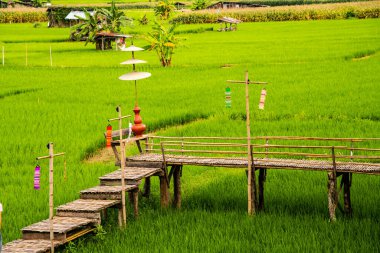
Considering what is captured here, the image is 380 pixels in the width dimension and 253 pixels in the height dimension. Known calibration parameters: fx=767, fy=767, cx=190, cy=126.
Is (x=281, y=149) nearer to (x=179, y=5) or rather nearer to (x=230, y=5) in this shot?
(x=230, y=5)

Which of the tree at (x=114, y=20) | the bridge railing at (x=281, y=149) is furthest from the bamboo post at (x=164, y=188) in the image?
the tree at (x=114, y=20)

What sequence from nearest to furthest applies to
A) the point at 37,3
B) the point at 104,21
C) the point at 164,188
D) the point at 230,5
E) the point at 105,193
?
the point at 105,193 → the point at 164,188 → the point at 104,21 → the point at 230,5 → the point at 37,3

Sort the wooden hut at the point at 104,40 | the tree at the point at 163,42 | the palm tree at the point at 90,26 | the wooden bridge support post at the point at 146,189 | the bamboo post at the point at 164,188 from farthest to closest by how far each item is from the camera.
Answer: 1. the palm tree at the point at 90,26
2. the wooden hut at the point at 104,40
3. the tree at the point at 163,42
4. the wooden bridge support post at the point at 146,189
5. the bamboo post at the point at 164,188

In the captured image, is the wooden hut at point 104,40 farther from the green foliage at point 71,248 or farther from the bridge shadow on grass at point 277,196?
the green foliage at point 71,248

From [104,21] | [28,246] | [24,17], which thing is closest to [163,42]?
[104,21]

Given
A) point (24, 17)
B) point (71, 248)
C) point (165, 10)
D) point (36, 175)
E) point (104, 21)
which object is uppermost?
point (165, 10)

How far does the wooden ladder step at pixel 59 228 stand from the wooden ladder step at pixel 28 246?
11 centimetres

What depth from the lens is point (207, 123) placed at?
818 inches

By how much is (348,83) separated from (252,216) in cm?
1509

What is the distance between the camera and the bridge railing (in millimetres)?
12701

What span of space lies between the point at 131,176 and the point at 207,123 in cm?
820

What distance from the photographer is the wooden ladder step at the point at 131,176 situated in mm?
12656

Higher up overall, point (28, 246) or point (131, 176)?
point (131, 176)

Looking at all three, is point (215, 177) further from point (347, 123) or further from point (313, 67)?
point (313, 67)
